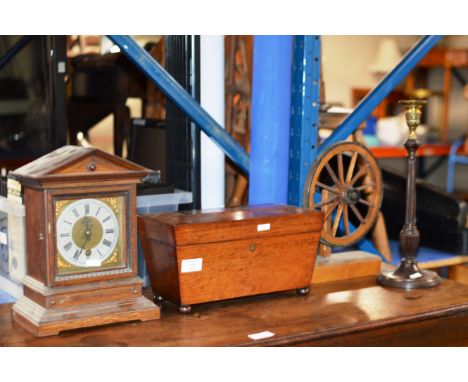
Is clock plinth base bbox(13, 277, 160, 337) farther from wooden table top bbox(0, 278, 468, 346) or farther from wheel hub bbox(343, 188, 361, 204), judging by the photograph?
wheel hub bbox(343, 188, 361, 204)

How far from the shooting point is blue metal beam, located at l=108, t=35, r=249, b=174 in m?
2.19

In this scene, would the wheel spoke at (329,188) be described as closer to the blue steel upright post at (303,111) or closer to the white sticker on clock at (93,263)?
the blue steel upright post at (303,111)

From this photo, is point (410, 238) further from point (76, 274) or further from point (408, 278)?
point (76, 274)

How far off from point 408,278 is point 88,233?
3.41ft

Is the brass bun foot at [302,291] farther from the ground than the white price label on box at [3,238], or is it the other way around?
the white price label on box at [3,238]

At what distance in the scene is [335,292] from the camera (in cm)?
234

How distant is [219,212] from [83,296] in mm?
478

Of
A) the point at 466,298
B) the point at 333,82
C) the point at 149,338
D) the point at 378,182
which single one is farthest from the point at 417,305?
the point at 333,82

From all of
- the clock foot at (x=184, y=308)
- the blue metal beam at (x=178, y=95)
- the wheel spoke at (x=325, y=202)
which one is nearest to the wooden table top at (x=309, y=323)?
the clock foot at (x=184, y=308)

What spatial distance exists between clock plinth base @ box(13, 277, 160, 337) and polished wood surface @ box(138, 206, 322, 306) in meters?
0.11

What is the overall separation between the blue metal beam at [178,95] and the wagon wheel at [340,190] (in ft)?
0.76

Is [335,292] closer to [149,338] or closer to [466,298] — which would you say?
[466,298]

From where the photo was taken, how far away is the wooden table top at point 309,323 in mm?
1884

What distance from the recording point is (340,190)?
242cm
